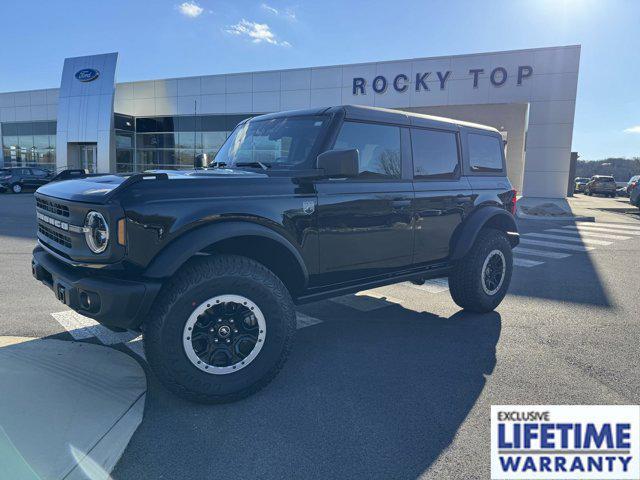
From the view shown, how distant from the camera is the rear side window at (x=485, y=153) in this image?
515 centimetres

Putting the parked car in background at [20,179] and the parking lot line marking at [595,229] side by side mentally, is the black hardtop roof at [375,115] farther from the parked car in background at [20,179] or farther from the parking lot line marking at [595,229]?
the parked car in background at [20,179]

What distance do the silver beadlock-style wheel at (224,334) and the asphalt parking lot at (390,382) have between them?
1.02 ft

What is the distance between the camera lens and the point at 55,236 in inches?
131

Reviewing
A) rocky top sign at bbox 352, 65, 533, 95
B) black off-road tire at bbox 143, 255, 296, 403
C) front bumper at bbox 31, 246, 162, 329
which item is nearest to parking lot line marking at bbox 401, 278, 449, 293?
black off-road tire at bbox 143, 255, 296, 403

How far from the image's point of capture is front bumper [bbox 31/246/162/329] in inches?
106

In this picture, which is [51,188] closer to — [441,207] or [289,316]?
[289,316]

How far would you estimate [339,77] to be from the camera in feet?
84.3

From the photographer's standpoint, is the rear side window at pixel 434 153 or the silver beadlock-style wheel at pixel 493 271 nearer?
the rear side window at pixel 434 153

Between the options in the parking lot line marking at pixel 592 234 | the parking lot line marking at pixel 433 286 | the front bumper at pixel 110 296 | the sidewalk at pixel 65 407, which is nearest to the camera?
the sidewalk at pixel 65 407

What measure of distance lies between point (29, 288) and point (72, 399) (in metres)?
3.57

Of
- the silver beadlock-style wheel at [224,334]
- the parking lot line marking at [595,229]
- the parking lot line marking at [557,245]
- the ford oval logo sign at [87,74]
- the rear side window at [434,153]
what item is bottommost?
the parking lot line marking at [557,245]

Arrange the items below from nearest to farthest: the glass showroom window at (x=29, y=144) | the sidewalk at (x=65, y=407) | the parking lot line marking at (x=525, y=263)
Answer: the sidewalk at (x=65, y=407), the parking lot line marking at (x=525, y=263), the glass showroom window at (x=29, y=144)

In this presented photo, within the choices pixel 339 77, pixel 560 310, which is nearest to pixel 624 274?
pixel 560 310

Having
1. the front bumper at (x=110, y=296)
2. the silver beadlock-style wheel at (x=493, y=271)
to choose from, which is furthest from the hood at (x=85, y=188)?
the silver beadlock-style wheel at (x=493, y=271)
